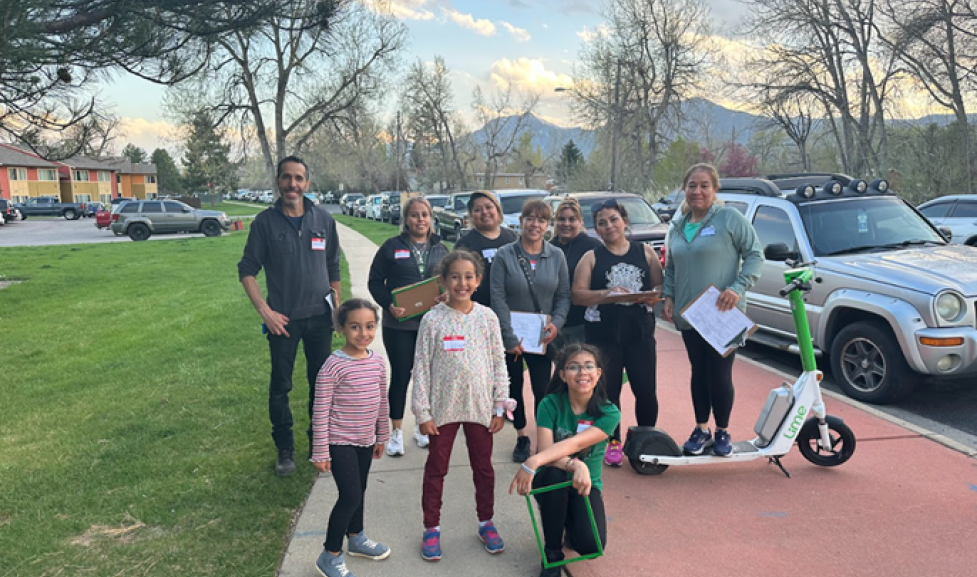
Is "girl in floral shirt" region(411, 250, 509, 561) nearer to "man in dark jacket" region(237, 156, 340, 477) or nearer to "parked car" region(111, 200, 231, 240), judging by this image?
"man in dark jacket" region(237, 156, 340, 477)

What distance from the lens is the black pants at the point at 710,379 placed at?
414 cm

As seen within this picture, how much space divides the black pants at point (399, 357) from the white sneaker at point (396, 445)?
322mm

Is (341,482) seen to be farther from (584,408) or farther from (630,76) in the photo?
(630,76)

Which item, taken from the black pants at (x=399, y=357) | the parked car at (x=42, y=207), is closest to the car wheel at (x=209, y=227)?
the black pants at (x=399, y=357)

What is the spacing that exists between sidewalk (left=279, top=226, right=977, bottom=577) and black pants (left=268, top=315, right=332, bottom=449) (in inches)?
17.8

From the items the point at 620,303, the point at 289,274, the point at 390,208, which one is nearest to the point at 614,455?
the point at 620,303

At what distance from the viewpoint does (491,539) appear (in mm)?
3432

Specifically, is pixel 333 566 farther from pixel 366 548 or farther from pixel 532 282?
pixel 532 282

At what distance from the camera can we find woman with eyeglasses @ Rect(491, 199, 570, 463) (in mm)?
4137

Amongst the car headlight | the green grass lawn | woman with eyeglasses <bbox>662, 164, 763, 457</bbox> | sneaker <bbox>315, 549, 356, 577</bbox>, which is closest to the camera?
sneaker <bbox>315, 549, 356, 577</bbox>

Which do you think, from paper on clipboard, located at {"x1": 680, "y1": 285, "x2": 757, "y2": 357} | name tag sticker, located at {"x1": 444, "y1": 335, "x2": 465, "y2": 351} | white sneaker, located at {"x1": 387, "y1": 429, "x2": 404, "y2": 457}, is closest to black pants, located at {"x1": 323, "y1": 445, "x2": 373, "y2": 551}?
name tag sticker, located at {"x1": 444, "y1": 335, "x2": 465, "y2": 351}

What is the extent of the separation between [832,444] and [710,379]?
0.96m

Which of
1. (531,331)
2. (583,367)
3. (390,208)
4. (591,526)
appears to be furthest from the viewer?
(390,208)

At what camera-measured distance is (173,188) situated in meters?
101
